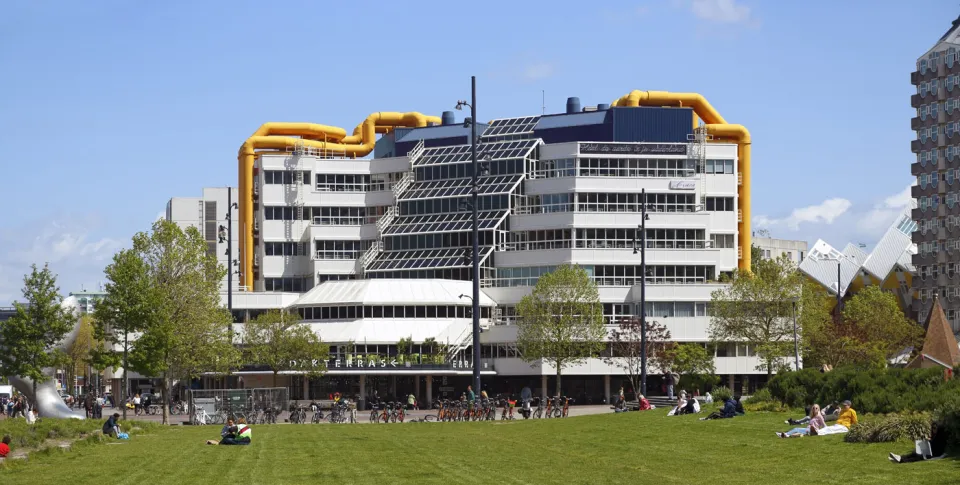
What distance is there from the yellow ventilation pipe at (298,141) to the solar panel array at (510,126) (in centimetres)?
1073

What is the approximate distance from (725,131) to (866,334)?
23.3 metres

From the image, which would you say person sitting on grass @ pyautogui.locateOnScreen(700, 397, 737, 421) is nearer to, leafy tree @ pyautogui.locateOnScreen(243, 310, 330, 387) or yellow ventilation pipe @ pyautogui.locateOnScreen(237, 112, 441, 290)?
leafy tree @ pyautogui.locateOnScreen(243, 310, 330, 387)

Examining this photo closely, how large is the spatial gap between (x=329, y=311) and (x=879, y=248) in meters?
78.1

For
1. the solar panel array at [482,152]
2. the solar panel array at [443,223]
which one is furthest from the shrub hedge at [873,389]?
the solar panel array at [482,152]

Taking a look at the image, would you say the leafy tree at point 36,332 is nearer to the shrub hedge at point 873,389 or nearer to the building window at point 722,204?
the shrub hedge at point 873,389

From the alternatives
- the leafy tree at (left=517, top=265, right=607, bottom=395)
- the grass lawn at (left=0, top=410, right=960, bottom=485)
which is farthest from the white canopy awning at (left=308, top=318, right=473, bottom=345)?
the grass lawn at (left=0, top=410, right=960, bottom=485)

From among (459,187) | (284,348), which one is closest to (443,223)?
(459,187)

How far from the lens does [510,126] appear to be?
427 ft

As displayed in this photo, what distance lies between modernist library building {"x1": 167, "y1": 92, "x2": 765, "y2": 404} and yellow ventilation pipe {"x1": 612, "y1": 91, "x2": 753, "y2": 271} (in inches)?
8.1

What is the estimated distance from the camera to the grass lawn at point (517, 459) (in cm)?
3092

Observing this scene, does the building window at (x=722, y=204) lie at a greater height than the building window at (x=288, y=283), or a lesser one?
greater

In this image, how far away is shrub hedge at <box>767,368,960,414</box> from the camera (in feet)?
133

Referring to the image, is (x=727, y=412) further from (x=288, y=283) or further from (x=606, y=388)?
(x=288, y=283)

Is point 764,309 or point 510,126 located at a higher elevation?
point 510,126
